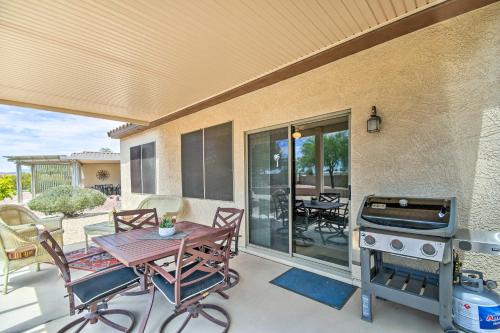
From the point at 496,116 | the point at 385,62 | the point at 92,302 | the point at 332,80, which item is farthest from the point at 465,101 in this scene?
the point at 92,302

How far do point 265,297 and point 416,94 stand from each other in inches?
113

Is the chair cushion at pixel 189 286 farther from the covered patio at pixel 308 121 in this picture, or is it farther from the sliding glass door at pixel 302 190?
the sliding glass door at pixel 302 190

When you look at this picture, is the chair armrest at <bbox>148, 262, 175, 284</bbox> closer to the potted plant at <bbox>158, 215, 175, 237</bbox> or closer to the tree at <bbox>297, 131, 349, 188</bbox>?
the potted plant at <bbox>158, 215, 175, 237</bbox>

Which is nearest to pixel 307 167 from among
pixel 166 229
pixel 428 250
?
pixel 428 250

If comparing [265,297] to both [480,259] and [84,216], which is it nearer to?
[480,259]

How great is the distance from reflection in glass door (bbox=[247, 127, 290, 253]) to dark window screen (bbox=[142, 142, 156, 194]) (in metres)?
3.89

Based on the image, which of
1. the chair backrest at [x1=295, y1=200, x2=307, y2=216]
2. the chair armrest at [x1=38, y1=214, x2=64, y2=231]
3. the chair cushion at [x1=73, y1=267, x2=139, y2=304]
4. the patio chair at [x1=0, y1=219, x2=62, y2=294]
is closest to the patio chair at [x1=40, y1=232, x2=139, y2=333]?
the chair cushion at [x1=73, y1=267, x2=139, y2=304]

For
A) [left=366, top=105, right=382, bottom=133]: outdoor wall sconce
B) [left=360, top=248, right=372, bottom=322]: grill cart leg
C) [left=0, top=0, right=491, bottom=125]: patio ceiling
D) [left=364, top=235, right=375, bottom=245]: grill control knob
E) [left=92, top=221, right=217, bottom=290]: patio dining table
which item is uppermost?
[left=0, top=0, right=491, bottom=125]: patio ceiling

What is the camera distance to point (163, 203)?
19.0 feet

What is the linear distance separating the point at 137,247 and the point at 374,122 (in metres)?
2.96

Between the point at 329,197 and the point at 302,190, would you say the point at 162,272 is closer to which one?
the point at 302,190

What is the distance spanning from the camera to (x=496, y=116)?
208 cm

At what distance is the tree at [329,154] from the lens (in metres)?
4.56

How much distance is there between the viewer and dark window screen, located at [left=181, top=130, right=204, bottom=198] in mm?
5312
